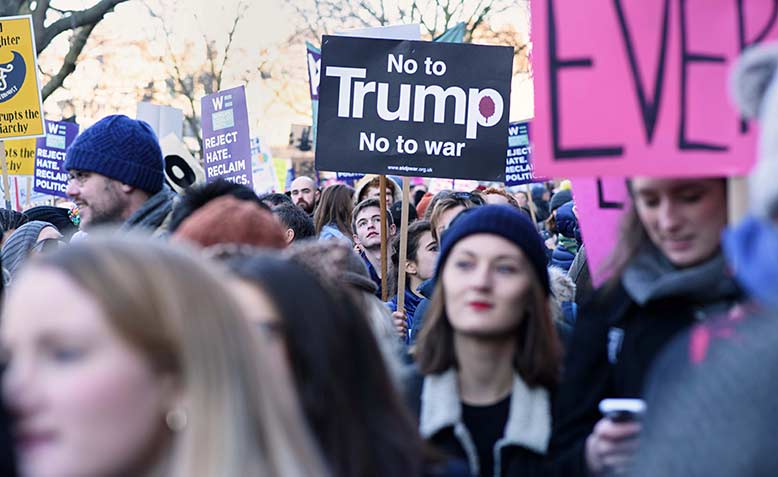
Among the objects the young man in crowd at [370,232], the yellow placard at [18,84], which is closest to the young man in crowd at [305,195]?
the yellow placard at [18,84]

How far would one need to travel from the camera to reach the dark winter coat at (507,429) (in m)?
3.61

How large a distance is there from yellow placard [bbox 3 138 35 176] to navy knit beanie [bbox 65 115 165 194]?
9140 millimetres

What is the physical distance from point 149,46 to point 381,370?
36472mm

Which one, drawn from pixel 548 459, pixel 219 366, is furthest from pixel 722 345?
pixel 548 459

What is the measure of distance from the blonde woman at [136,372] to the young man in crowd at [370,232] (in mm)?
6344

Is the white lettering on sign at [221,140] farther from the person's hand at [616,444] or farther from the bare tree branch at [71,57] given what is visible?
the bare tree branch at [71,57]

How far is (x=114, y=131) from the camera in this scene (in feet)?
20.4

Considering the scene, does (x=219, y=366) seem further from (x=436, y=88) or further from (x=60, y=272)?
(x=436, y=88)

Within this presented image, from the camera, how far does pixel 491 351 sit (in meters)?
3.86

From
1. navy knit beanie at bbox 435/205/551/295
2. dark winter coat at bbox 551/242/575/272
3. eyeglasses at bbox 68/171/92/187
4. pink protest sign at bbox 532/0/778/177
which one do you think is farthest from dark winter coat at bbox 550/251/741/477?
→ dark winter coat at bbox 551/242/575/272

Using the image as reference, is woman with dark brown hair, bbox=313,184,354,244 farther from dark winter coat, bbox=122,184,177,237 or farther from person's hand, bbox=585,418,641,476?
person's hand, bbox=585,418,641,476

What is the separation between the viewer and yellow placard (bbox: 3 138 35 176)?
49.7 ft

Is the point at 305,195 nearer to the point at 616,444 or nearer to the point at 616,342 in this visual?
the point at 616,342

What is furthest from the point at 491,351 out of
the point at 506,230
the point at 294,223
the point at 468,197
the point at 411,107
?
the point at 468,197
